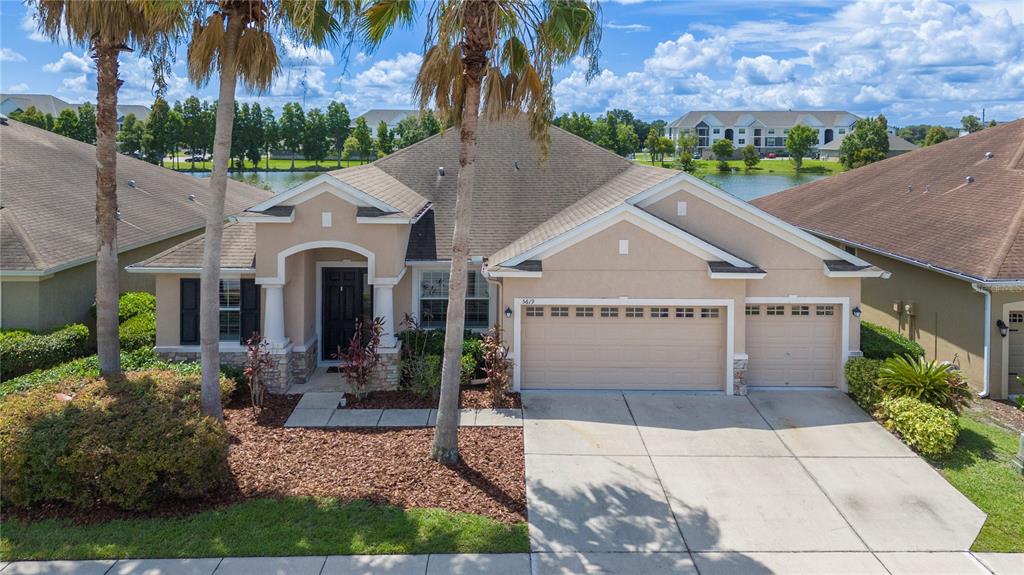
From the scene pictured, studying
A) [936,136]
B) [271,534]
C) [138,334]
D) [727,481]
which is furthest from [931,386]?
[936,136]

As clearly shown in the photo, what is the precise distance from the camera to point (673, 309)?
1520 centimetres

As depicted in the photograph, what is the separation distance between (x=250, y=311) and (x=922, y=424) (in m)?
12.6

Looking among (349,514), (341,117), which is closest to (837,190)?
(349,514)

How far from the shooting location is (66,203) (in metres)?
19.8

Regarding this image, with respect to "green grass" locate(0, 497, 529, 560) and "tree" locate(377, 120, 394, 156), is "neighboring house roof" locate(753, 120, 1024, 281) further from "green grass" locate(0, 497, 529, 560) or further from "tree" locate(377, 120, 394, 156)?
"tree" locate(377, 120, 394, 156)

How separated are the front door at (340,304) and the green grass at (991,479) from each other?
11.6 m

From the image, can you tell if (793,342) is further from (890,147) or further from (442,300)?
(890,147)

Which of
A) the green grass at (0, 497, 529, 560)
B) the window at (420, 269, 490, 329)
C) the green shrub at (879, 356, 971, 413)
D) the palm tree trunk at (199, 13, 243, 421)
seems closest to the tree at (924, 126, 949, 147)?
the green shrub at (879, 356, 971, 413)

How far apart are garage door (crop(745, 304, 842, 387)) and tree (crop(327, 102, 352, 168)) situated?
58.2 meters

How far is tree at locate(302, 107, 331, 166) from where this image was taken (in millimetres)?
65812

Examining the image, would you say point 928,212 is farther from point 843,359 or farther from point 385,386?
point 385,386

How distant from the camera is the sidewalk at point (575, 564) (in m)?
8.21

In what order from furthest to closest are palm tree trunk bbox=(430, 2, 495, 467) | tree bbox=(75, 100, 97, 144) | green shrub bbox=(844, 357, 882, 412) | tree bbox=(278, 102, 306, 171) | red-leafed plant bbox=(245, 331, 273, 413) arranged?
tree bbox=(278, 102, 306, 171)
tree bbox=(75, 100, 97, 144)
green shrub bbox=(844, 357, 882, 412)
red-leafed plant bbox=(245, 331, 273, 413)
palm tree trunk bbox=(430, 2, 495, 467)

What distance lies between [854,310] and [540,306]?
6.23 m
